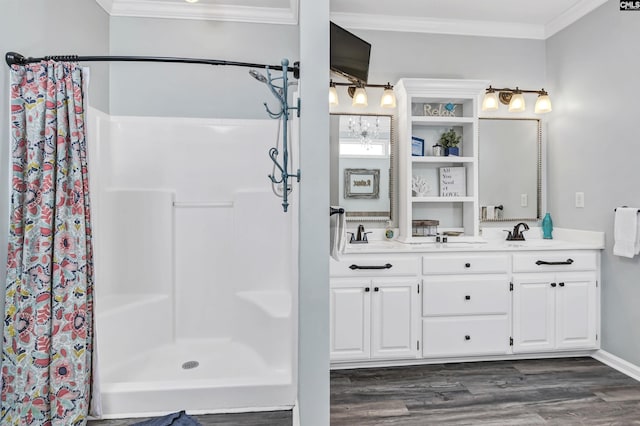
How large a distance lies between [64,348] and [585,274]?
3356mm

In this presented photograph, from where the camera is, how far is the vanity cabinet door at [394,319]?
2.60 m

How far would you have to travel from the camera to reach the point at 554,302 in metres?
2.73

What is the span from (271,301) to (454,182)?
6.03ft

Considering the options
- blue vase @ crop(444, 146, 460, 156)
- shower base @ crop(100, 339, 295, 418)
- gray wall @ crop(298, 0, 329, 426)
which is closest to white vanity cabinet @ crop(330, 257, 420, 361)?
shower base @ crop(100, 339, 295, 418)

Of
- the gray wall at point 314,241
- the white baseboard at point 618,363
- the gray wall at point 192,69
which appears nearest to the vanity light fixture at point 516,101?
the gray wall at point 192,69

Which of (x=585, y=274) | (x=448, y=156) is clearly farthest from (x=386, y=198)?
(x=585, y=274)

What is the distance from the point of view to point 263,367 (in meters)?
2.50

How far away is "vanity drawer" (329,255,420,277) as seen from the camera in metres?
2.59

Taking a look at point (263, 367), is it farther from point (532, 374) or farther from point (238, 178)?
point (532, 374)

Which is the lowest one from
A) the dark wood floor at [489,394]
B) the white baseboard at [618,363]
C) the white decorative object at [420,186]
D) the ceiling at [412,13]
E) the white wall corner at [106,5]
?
the dark wood floor at [489,394]

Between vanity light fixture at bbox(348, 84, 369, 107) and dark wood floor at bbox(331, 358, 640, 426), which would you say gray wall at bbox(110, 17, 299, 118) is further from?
dark wood floor at bbox(331, 358, 640, 426)

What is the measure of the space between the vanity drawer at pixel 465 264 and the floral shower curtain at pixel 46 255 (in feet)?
6.98

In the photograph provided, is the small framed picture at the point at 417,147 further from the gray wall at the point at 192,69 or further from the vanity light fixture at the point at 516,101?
the gray wall at the point at 192,69

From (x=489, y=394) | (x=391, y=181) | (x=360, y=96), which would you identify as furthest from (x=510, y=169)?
(x=489, y=394)
